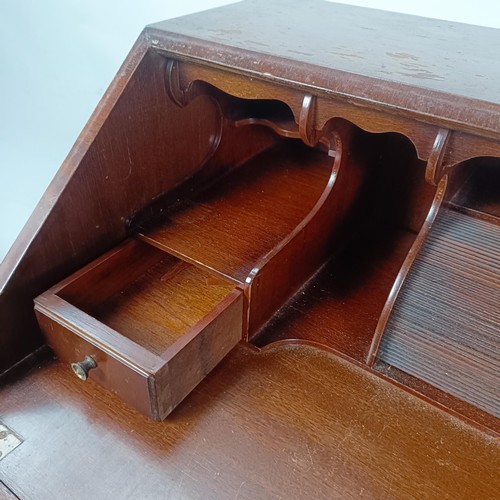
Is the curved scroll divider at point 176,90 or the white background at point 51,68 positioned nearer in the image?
the curved scroll divider at point 176,90

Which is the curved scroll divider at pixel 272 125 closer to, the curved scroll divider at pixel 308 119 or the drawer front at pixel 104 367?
the curved scroll divider at pixel 308 119

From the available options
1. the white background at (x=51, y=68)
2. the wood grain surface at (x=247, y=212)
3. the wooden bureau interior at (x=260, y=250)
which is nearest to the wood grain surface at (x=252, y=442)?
the wooden bureau interior at (x=260, y=250)

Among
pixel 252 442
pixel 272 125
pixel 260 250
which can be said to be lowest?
pixel 252 442

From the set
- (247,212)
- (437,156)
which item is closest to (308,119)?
(437,156)

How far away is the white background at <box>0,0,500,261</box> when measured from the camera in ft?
4.39

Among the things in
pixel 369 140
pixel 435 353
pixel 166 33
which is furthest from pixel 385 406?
pixel 166 33

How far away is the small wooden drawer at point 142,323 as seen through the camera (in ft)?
2.17

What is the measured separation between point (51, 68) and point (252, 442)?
1.29 metres

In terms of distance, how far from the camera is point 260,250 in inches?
34.4

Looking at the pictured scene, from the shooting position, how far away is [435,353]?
0.75 metres

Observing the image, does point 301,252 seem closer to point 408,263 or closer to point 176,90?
point 408,263

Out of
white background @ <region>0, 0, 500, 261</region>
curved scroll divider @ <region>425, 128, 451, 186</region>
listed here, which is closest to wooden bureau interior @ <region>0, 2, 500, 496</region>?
curved scroll divider @ <region>425, 128, 451, 186</region>

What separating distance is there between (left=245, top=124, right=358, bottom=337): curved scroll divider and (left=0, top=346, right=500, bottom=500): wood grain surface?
12cm

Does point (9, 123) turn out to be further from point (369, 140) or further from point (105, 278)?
point (369, 140)
